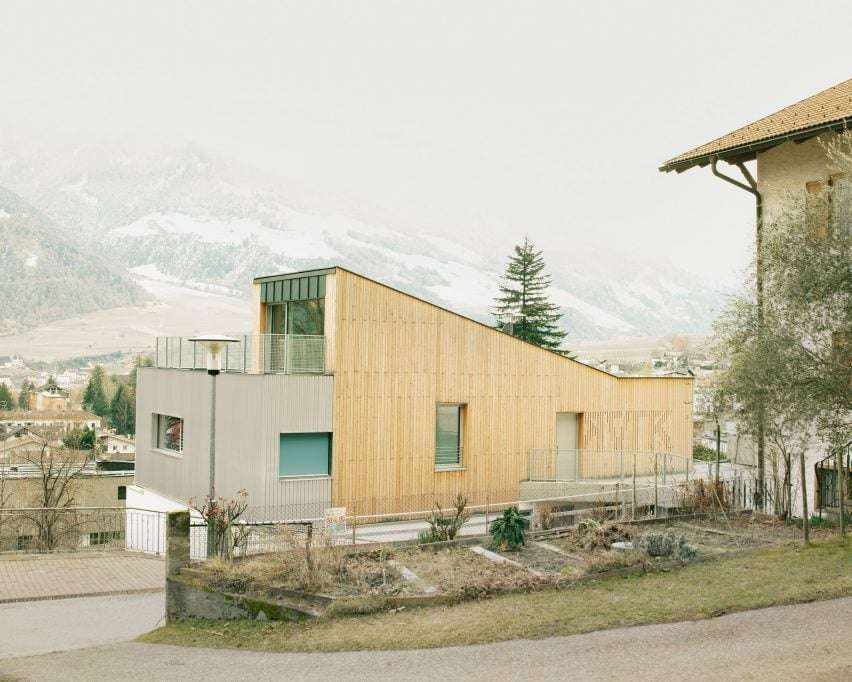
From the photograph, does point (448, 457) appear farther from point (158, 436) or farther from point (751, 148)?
point (751, 148)

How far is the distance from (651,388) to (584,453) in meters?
3.19

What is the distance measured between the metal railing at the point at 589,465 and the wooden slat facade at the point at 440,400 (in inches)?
14.0

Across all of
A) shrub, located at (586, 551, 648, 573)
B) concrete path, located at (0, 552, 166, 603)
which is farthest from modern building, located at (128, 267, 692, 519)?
shrub, located at (586, 551, 648, 573)

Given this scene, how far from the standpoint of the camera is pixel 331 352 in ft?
73.0

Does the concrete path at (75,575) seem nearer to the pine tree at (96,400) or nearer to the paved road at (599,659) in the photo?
the paved road at (599,659)

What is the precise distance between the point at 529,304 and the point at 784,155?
5080 centimetres

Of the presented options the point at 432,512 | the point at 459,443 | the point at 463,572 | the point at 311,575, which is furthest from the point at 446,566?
the point at 459,443

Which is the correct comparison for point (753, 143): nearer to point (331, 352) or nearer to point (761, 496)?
point (761, 496)

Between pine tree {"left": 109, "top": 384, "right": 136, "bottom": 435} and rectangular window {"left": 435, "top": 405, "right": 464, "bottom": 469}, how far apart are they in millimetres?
125760

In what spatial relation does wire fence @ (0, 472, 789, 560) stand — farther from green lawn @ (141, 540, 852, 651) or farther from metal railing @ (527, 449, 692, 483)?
green lawn @ (141, 540, 852, 651)

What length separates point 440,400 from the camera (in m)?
24.0

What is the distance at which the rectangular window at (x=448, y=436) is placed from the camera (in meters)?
24.2

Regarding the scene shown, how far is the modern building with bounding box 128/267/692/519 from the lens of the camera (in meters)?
21.9

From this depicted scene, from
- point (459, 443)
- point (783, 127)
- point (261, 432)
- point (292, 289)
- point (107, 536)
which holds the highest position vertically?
point (783, 127)
